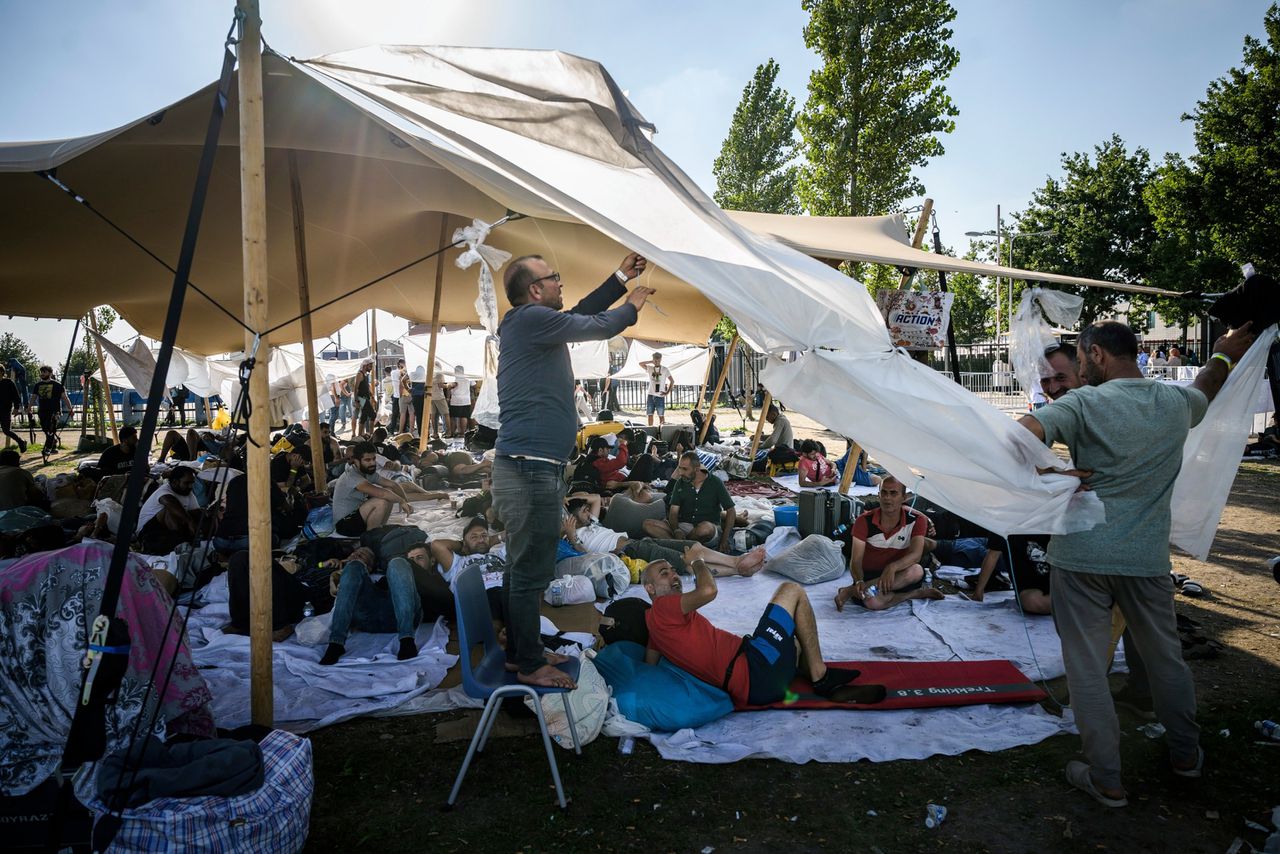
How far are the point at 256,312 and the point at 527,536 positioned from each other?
161cm

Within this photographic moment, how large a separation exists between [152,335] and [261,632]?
11.5 meters

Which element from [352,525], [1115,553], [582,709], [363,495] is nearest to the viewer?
[1115,553]

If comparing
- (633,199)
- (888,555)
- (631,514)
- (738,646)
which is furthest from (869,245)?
(738,646)

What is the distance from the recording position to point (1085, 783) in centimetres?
295

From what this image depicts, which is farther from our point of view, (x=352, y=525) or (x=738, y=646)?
(x=352, y=525)

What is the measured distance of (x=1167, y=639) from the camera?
9.51 feet

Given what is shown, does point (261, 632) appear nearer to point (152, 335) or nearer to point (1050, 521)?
point (1050, 521)

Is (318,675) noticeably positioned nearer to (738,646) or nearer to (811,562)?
(738,646)

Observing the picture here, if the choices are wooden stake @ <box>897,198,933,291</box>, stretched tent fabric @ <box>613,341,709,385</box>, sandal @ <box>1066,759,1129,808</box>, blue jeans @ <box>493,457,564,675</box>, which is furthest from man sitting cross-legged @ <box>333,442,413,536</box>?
stretched tent fabric @ <box>613,341,709,385</box>

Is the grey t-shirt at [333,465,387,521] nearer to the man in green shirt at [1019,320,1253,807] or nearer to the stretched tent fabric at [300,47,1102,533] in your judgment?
the stretched tent fabric at [300,47,1102,533]

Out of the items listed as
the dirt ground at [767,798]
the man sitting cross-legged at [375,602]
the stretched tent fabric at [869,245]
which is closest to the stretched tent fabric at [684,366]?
the stretched tent fabric at [869,245]

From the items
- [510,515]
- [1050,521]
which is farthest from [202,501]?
[1050,521]

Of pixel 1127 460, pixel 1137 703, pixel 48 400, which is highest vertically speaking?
pixel 1127 460

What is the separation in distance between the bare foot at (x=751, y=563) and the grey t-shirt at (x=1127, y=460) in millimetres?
3732
